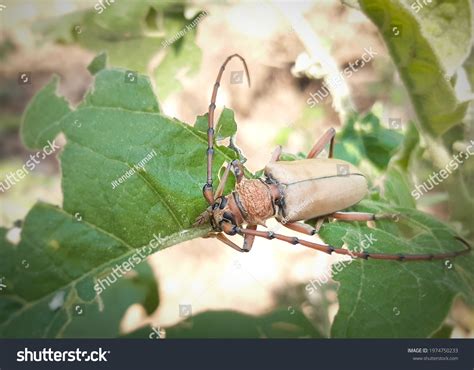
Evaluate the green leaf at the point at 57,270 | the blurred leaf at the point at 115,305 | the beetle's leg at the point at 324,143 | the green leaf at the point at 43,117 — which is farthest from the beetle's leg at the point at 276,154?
the green leaf at the point at 43,117

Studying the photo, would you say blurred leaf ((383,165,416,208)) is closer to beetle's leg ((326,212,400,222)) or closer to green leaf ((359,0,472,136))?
beetle's leg ((326,212,400,222))

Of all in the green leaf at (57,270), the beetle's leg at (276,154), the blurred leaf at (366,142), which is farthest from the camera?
the blurred leaf at (366,142)

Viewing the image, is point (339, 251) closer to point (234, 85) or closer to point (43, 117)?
point (234, 85)

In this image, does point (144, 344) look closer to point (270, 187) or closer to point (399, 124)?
point (270, 187)

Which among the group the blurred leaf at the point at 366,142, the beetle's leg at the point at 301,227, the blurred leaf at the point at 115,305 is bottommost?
the blurred leaf at the point at 115,305

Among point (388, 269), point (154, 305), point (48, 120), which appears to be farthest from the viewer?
point (154, 305)

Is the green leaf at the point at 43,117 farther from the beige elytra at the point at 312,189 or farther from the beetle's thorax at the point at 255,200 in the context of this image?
the beige elytra at the point at 312,189

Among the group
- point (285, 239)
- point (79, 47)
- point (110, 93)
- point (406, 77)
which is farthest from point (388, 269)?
point (79, 47)
